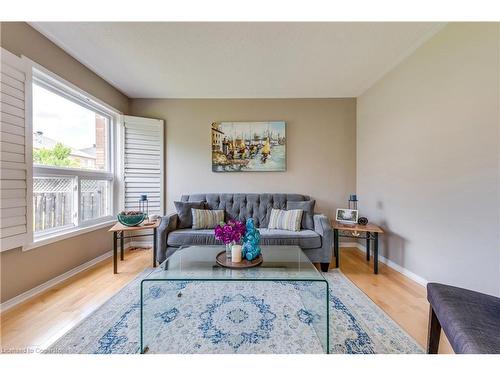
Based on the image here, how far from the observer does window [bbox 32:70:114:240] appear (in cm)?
187

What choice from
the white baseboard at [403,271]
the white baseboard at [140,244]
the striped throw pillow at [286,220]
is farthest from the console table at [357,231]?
the white baseboard at [140,244]

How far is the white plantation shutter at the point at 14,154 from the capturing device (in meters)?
1.49

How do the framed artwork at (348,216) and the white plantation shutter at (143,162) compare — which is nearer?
the framed artwork at (348,216)

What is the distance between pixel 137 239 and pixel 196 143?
71.7 inches

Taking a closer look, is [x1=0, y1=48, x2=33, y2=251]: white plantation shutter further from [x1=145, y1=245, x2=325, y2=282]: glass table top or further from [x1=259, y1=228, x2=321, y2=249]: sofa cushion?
[x1=259, y1=228, x2=321, y2=249]: sofa cushion

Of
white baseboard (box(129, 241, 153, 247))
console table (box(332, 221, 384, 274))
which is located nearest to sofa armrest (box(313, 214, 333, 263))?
console table (box(332, 221, 384, 274))

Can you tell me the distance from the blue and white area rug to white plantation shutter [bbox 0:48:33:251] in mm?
962

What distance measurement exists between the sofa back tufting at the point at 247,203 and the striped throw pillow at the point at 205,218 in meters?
0.18

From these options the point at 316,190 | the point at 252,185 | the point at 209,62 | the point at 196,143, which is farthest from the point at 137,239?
the point at 316,190

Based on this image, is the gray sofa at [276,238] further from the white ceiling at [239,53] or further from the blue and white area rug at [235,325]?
the white ceiling at [239,53]

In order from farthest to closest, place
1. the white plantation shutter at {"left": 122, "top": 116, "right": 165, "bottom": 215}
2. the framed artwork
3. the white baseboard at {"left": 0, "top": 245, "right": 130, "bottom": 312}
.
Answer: the white plantation shutter at {"left": 122, "top": 116, "right": 165, "bottom": 215} < the framed artwork < the white baseboard at {"left": 0, "top": 245, "right": 130, "bottom": 312}

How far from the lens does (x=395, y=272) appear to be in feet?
7.20

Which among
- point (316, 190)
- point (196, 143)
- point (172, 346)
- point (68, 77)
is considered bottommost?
point (172, 346)

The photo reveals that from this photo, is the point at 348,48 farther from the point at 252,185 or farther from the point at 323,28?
the point at 252,185
